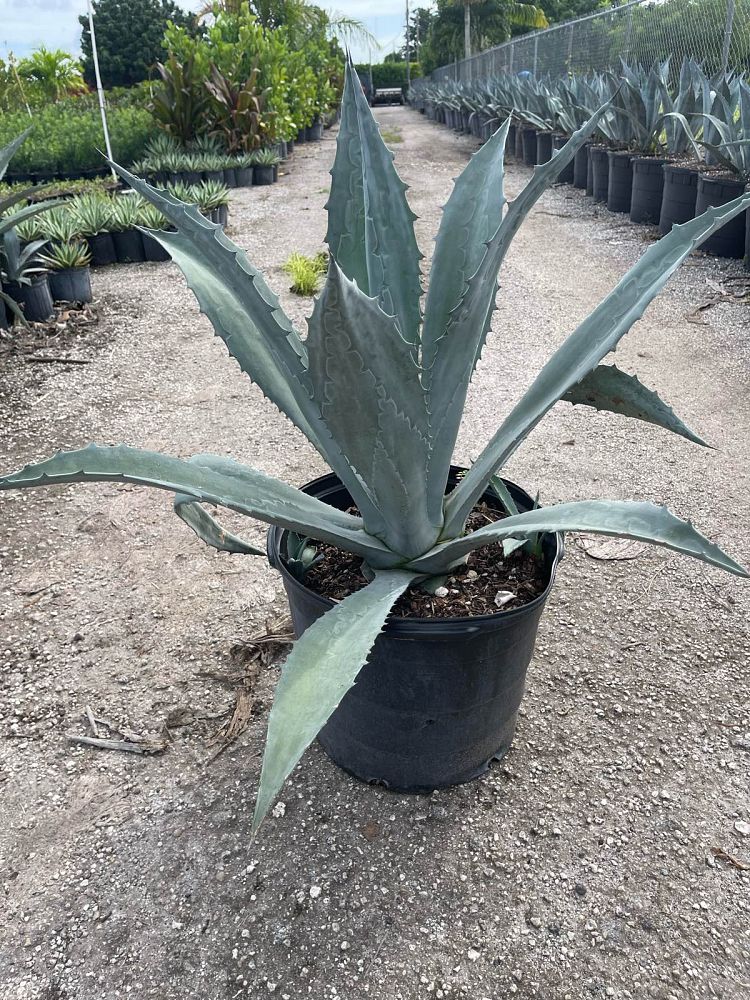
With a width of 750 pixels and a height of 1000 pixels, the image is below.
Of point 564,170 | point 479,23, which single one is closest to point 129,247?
point 564,170

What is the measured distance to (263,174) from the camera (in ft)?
28.6

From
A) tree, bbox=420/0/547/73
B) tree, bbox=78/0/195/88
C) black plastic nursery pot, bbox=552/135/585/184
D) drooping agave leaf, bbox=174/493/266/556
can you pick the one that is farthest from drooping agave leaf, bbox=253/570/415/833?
tree, bbox=78/0/195/88

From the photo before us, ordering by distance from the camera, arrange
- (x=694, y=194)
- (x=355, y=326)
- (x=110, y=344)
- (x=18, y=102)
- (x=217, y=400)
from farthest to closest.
A: (x=18, y=102)
(x=694, y=194)
(x=110, y=344)
(x=217, y=400)
(x=355, y=326)

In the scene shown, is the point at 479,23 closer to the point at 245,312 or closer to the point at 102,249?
the point at 102,249

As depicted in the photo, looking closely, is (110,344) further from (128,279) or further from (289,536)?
(289,536)

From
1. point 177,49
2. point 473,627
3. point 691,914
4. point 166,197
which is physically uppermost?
point 177,49

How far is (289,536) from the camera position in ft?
4.51

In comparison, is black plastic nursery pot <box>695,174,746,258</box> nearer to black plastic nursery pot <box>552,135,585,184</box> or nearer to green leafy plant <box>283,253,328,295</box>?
green leafy plant <box>283,253,328,295</box>

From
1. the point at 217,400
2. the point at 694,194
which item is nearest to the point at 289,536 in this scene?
the point at 217,400

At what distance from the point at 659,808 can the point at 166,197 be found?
1.38 metres

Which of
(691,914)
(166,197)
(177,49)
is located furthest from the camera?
(177,49)

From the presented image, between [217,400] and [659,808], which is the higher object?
[217,400]

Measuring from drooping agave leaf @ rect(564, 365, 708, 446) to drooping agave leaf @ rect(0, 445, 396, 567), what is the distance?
45 cm

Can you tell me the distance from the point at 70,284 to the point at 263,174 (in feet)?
17.1
